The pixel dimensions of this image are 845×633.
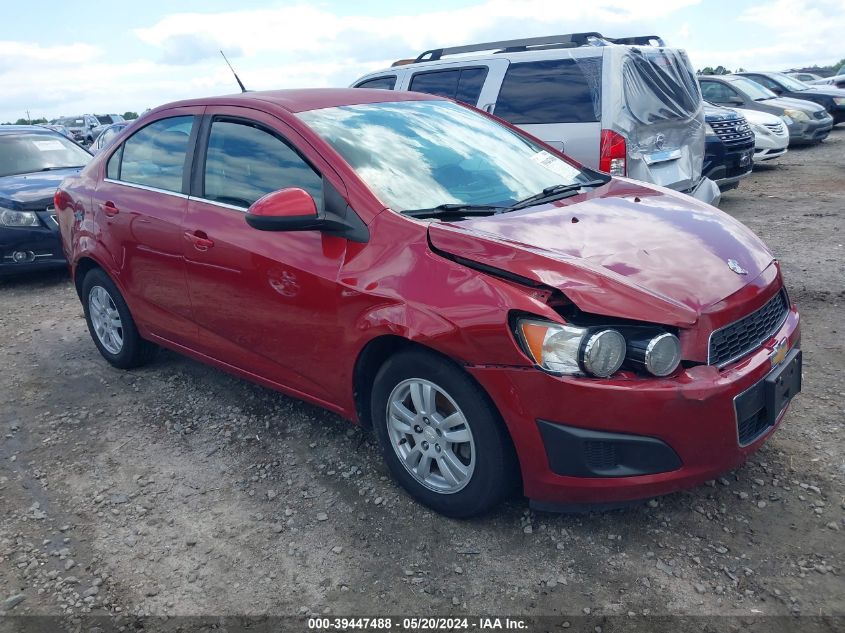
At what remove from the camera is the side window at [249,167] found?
3.40 meters

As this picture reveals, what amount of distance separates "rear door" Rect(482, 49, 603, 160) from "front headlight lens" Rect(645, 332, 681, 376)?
395 centimetres

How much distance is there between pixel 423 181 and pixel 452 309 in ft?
2.78

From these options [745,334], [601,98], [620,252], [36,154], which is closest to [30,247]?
[36,154]

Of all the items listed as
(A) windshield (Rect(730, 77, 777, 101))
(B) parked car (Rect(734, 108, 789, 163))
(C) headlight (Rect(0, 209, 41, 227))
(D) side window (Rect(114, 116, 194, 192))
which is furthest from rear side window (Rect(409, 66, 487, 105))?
(A) windshield (Rect(730, 77, 777, 101))

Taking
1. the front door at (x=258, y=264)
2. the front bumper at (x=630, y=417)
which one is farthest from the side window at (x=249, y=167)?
the front bumper at (x=630, y=417)

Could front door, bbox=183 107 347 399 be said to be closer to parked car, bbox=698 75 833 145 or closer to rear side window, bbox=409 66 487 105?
rear side window, bbox=409 66 487 105

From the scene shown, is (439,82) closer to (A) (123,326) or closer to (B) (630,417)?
(A) (123,326)

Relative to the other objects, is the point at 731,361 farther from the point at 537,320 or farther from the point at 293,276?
the point at 293,276

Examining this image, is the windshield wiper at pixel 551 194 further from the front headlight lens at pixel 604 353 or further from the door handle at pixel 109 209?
the door handle at pixel 109 209

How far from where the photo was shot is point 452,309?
2.71 metres

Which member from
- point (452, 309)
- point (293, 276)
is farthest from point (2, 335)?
point (452, 309)

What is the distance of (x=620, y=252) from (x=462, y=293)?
65 cm

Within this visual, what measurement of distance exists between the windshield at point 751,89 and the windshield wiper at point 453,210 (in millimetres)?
12846

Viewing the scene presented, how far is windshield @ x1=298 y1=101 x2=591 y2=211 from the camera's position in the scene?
3273 millimetres
